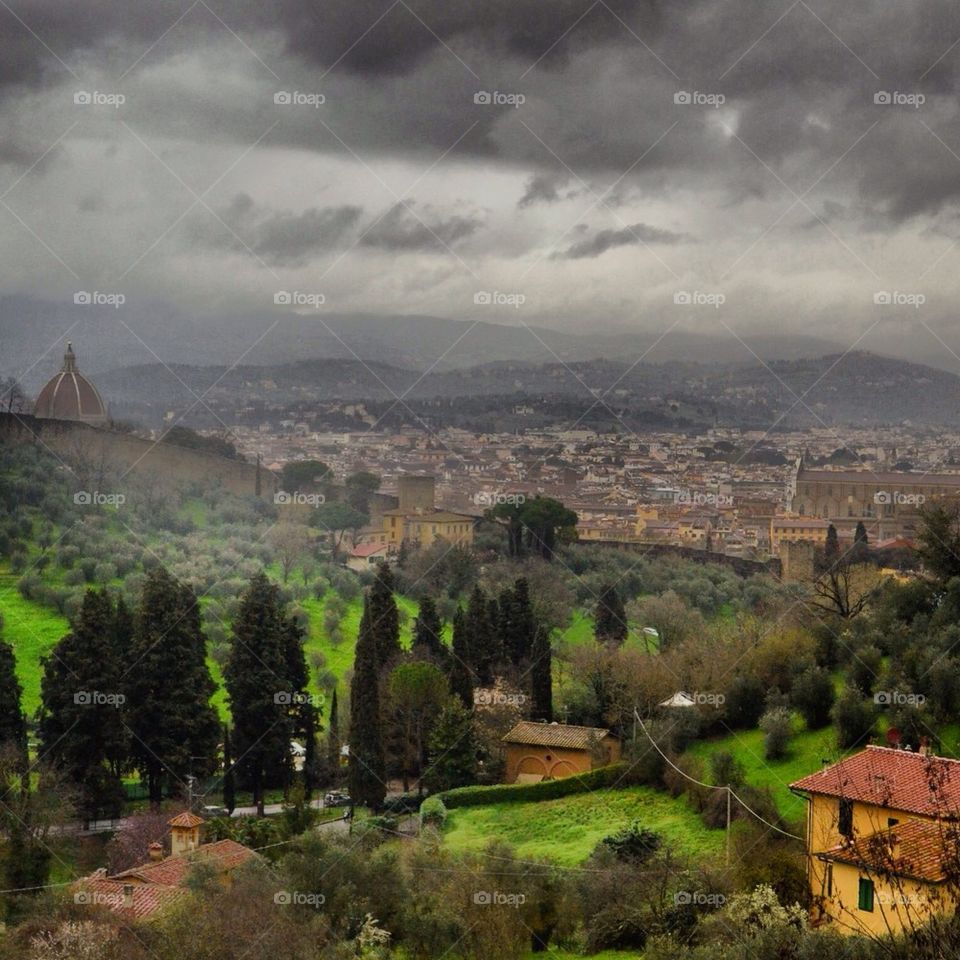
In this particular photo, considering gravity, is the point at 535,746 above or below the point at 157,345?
below

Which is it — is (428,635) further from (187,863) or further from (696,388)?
(696,388)

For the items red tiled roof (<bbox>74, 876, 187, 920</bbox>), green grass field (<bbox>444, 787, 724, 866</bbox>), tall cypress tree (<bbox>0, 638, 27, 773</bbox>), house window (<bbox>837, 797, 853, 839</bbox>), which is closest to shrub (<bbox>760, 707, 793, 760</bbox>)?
green grass field (<bbox>444, 787, 724, 866</bbox>)

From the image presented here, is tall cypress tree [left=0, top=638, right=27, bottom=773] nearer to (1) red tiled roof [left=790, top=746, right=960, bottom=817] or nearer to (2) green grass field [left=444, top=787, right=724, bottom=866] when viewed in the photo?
(2) green grass field [left=444, top=787, right=724, bottom=866]

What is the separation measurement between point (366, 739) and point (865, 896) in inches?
384

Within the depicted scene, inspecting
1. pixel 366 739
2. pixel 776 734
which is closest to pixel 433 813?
pixel 366 739

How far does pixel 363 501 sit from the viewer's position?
39.6 m

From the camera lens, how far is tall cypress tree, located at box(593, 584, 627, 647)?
26.6m

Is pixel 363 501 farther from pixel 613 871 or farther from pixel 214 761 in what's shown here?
pixel 613 871

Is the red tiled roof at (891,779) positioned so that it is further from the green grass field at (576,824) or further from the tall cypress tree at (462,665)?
the tall cypress tree at (462,665)

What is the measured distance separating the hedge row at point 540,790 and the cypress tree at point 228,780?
9.28 ft

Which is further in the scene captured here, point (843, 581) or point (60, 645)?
point (843, 581)

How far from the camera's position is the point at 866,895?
36.3 feet

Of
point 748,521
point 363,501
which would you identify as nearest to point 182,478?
point 363,501

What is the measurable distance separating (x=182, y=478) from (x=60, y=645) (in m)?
19.0
